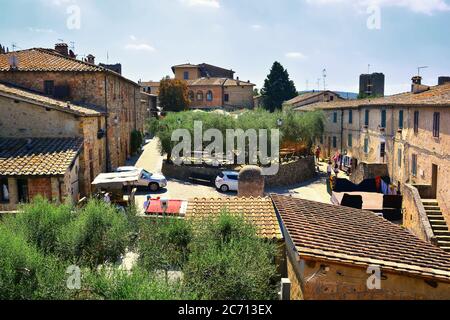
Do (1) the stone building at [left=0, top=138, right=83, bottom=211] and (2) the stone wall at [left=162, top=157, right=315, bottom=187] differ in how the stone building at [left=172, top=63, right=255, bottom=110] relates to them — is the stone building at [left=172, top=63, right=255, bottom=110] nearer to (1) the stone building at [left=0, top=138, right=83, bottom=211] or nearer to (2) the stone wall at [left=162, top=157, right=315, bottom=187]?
(2) the stone wall at [left=162, top=157, right=315, bottom=187]

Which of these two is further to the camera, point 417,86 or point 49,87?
point 417,86

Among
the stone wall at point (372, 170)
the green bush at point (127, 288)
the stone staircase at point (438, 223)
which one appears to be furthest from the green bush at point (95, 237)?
the stone wall at point (372, 170)

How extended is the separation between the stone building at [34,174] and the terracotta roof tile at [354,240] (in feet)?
29.2

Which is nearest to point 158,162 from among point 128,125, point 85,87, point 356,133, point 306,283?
point 128,125

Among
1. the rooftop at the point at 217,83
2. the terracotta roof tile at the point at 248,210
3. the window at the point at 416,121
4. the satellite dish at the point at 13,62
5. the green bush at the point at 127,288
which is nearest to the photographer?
the green bush at the point at 127,288

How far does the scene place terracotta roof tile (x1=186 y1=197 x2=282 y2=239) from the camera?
37.9 ft

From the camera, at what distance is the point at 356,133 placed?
35.6 meters

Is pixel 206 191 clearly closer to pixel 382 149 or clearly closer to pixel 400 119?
pixel 382 149

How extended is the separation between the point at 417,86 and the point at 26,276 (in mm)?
31442

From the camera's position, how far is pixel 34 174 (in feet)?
55.4

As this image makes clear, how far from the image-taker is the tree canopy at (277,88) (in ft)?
215

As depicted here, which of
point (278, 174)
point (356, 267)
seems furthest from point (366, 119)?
point (356, 267)

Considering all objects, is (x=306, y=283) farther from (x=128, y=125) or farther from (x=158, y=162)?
(x=128, y=125)

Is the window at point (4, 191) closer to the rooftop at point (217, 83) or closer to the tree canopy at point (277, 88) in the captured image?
the tree canopy at point (277, 88)
